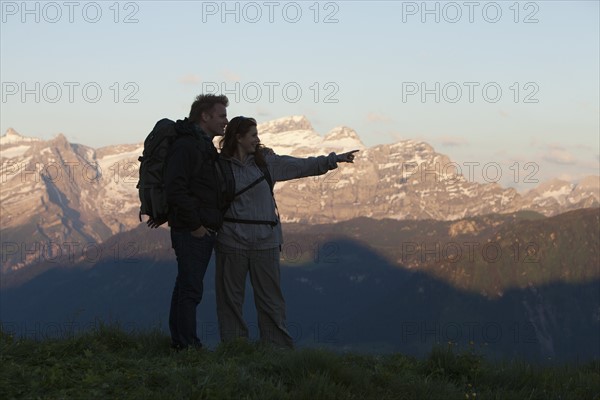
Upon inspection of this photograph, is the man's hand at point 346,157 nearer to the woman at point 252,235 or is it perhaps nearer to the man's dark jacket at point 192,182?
the woman at point 252,235

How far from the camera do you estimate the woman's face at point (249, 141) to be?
39.0 feet

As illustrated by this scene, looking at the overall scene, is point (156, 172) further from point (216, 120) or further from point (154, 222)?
point (216, 120)

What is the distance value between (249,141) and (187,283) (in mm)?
2148

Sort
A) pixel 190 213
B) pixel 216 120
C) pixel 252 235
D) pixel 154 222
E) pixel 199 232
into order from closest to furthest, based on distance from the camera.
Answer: pixel 190 213
pixel 199 232
pixel 154 222
pixel 216 120
pixel 252 235

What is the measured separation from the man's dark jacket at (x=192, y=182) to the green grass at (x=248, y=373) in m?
1.66

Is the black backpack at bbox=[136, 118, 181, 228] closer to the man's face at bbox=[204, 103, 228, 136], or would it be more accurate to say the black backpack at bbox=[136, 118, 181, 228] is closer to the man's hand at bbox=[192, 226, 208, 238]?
the man's hand at bbox=[192, 226, 208, 238]

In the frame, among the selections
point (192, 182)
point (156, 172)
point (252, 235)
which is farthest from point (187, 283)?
point (156, 172)

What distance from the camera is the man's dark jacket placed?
10945 millimetres

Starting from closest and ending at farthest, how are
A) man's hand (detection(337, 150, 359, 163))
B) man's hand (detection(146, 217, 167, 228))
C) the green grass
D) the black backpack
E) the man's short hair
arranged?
1. the green grass
2. the black backpack
3. man's hand (detection(146, 217, 167, 228))
4. the man's short hair
5. man's hand (detection(337, 150, 359, 163))

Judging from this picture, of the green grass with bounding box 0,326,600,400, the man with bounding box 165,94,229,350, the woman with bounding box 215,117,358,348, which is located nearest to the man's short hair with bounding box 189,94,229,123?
the man with bounding box 165,94,229,350

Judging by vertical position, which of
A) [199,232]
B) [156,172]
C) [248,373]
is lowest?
[248,373]

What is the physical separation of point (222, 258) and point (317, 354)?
3.18 metres

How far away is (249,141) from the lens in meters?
11.9

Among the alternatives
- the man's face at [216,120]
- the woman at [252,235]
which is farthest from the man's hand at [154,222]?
the man's face at [216,120]
